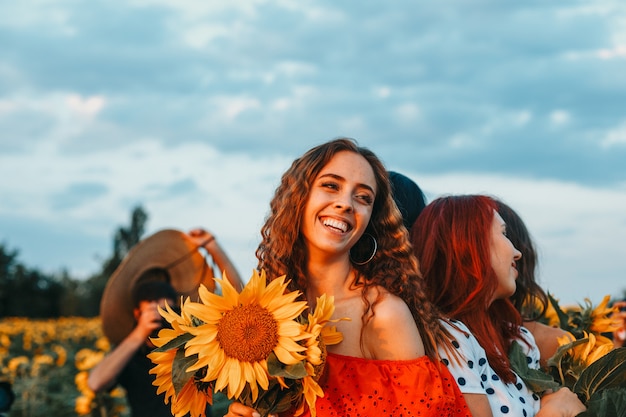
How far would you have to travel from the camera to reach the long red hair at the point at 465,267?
341cm

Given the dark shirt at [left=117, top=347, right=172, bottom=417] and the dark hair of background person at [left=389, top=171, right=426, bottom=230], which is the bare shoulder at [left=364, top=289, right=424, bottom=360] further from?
the dark shirt at [left=117, top=347, right=172, bottom=417]

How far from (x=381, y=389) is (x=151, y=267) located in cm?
362

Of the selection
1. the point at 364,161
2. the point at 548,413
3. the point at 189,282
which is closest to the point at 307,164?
the point at 364,161

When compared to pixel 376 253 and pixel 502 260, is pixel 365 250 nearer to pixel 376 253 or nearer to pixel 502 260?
pixel 376 253

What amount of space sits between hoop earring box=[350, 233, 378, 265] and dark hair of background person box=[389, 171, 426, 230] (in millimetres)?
677

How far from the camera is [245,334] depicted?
2.56 metres

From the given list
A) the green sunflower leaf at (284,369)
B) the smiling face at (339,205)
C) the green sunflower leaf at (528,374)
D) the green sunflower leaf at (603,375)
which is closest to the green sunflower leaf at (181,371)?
the green sunflower leaf at (284,369)

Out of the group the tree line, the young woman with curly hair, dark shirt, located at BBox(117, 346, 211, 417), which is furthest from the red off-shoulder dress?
the tree line

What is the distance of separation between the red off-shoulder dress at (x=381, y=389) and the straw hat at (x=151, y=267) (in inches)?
128

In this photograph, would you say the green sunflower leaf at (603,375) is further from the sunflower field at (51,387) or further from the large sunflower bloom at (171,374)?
the sunflower field at (51,387)

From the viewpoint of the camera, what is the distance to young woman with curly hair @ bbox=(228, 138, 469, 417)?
2771 mm

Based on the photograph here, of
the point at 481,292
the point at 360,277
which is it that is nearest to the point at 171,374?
the point at 360,277

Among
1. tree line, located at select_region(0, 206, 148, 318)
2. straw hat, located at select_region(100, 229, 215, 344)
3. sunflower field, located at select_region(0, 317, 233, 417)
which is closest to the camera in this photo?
straw hat, located at select_region(100, 229, 215, 344)

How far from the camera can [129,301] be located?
19.7 ft
